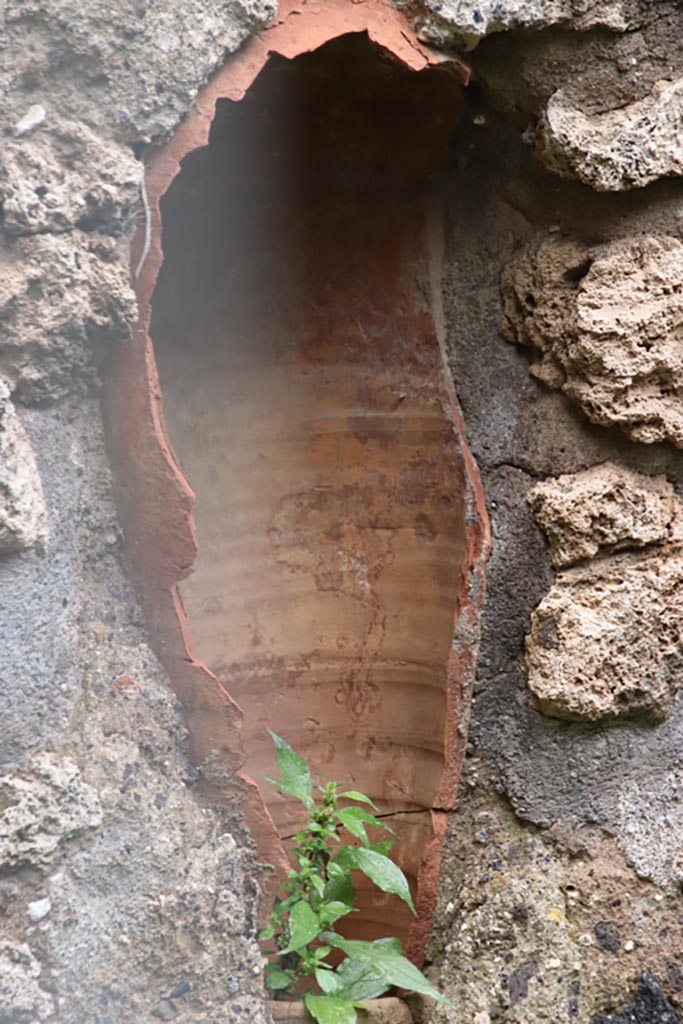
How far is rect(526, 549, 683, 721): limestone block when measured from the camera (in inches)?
62.8

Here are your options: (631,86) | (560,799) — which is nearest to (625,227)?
(631,86)

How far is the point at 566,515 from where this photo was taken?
1633 mm

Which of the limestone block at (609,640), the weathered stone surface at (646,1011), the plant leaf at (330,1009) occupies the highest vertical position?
the limestone block at (609,640)

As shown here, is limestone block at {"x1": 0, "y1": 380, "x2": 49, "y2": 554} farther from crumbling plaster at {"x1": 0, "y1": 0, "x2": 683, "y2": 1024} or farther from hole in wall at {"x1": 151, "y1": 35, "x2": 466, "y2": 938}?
hole in wall at {"x1": 151, "y1": 35, "x2": 466, "y2": 938}

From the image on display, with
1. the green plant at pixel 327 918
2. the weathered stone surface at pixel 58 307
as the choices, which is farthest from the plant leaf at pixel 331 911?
the weathered stone surface at pixel 58 307

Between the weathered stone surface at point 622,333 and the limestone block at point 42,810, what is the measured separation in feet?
2.67

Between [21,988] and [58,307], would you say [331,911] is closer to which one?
[21,988]

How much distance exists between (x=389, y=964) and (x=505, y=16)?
118 cm

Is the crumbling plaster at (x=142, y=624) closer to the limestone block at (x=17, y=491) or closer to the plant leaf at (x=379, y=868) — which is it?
the limestone block at (x=17, y=491)

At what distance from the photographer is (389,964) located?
142 centimetres

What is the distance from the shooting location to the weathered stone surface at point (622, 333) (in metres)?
1.62

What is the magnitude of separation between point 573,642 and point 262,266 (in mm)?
731

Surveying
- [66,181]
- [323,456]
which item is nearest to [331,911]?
[323,456]

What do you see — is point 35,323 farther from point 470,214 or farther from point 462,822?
point 462,822
